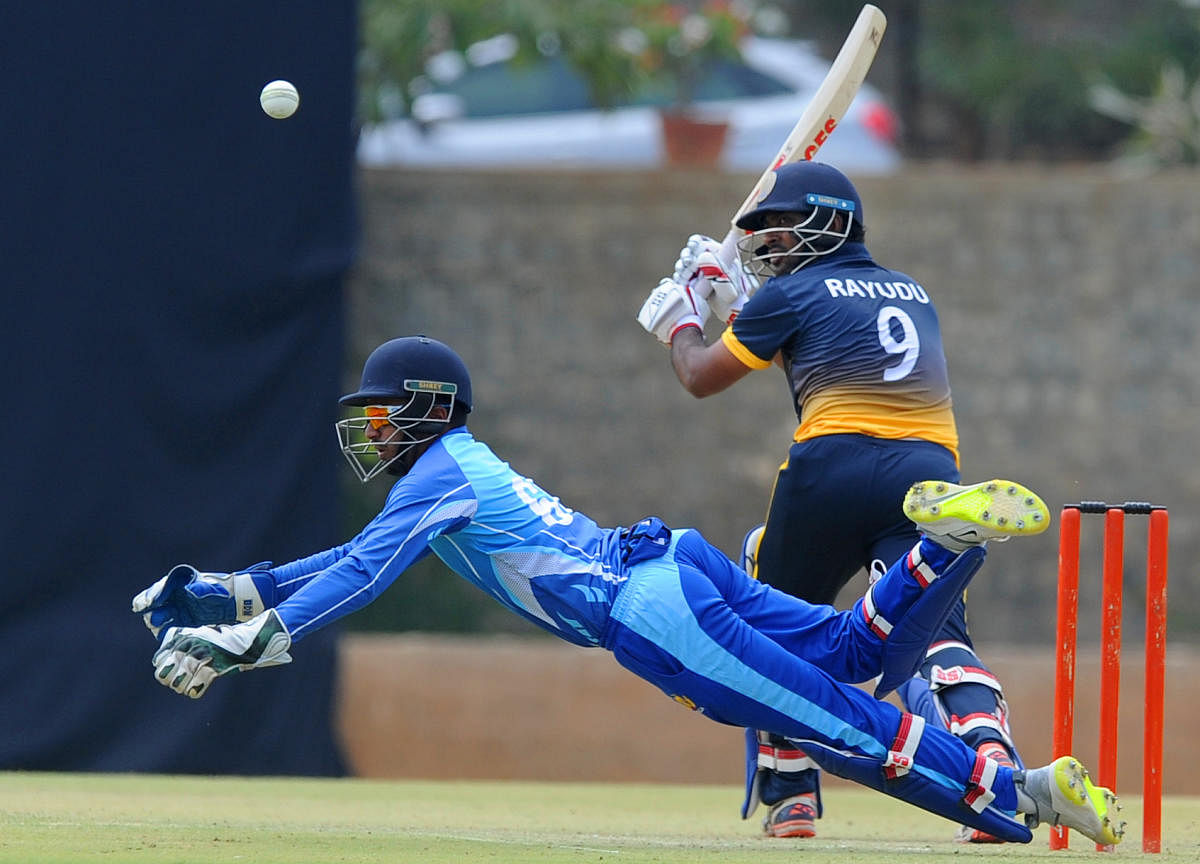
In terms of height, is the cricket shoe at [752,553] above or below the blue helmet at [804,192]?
below

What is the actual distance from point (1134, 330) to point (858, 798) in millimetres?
3392

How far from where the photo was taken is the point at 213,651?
4355 mm

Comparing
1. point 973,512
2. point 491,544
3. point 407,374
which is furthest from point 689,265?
point 973,512

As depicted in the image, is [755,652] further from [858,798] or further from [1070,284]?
[1070,284]

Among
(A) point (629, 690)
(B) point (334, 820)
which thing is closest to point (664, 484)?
(A) point (629, 690)

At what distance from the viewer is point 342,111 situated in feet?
29.4

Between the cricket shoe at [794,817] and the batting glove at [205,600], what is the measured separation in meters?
1.58

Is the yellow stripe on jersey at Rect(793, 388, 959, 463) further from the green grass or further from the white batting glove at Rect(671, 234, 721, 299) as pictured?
the green grass

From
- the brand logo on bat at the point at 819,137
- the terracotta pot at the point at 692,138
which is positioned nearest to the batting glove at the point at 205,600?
the brand logo on bat at the point at 819,137

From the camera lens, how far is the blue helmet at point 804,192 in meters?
5.44

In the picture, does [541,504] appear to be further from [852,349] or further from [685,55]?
[685,55]

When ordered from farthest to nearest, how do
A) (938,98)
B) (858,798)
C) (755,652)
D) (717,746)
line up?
(938,98)
(717,746)
(858,798)
(755,652)

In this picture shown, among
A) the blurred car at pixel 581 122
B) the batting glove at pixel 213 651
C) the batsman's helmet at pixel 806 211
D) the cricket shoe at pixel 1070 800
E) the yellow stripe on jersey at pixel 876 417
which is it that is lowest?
the cricket shoe at pixel 1070 800

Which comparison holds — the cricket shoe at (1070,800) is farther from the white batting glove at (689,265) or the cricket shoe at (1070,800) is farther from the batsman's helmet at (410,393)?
the white batting glove at (689,265)
